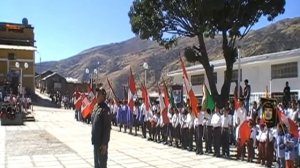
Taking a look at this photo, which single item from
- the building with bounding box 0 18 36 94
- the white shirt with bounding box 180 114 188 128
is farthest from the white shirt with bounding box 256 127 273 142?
the building with bounding box 0 18 36 94

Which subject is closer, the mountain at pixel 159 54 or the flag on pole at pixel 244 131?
the flag on pole at pixel 244 131

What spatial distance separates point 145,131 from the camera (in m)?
21.2

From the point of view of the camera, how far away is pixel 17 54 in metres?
57.6

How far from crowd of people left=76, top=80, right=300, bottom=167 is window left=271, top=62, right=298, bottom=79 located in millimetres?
3744

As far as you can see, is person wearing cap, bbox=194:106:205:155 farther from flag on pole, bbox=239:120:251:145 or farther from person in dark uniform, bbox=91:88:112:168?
person in dark uniform, bbox=91:88:112:168

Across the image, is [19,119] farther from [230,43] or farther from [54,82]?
[54,82]

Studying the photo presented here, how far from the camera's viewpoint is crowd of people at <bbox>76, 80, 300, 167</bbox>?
12062 mm

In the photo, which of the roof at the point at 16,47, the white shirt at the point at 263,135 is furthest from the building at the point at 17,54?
the white shirt at the point at 263,135

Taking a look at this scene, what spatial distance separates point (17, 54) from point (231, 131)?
46.2m

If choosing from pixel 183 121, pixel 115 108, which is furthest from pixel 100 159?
pixel 115 108

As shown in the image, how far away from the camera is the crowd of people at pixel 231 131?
475 inches

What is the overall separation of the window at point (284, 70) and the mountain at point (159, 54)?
289 centimetres

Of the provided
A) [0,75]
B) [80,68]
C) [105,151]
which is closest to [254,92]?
[105,151]

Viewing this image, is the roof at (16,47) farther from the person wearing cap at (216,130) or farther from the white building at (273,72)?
the person wearing cap at (216,130)
